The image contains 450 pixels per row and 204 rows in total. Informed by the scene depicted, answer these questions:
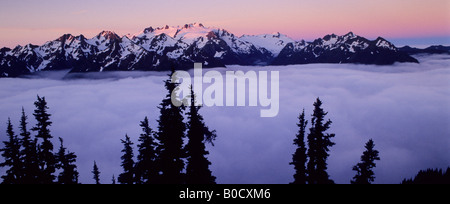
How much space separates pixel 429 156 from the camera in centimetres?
17962

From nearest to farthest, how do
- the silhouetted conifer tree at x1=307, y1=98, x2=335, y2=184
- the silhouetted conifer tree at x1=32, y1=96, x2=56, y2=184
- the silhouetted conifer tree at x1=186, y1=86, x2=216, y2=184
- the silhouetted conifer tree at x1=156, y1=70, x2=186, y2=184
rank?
the silhouetted conifer tree at x1=156, y1=70, x2=186, y2=184
the silhouetted conifer tree at x1=186, y1=86, x2=216, y2=184
the silhouetted conifer tree at x1=32, y1=96, x2=56, y2=184
the silhouetted conifer tree at x1=307, y1=98, x2=335, y2=184

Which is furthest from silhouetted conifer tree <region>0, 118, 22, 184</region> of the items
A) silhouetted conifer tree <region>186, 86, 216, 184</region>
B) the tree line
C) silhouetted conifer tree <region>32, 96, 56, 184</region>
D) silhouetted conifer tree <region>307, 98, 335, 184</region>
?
silhouetted conifer tree <region>307, 98, 335, 184</region>

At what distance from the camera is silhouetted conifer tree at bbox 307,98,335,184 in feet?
80.4

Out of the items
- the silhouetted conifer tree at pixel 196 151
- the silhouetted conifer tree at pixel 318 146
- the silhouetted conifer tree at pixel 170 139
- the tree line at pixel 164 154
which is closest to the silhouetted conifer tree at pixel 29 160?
the tree line at pixel 164 154

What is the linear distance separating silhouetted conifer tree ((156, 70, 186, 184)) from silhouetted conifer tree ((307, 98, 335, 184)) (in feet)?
45.2

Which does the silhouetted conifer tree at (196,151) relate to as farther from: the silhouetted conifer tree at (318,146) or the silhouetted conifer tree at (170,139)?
the silhouetted conifer tree at (318,146)

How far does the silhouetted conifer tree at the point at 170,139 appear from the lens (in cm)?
1805

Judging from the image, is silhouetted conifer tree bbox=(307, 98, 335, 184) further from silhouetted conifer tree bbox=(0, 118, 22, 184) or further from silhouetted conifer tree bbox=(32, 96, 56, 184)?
silhouetted conifer tree bbox=(0, 118, 22, 184)

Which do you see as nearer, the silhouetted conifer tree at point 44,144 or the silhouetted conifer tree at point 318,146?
the silhouetted conifer tree at point 44,144

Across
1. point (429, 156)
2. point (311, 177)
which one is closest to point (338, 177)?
point (429, 156)

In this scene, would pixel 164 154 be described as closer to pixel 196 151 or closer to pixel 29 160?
pixel 196 151

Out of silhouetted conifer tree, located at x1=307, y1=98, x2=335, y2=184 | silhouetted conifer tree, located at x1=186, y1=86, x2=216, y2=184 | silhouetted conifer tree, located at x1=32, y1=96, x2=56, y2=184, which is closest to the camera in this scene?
silhouetted conifer tree, located at x1=186, y1=86, x2=216, y2=184

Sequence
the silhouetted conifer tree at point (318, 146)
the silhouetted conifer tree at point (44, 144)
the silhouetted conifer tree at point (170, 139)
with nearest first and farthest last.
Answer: the silhouetted conifer tree at point (170, 139), the silhouetted conifer tree at point (44, 144), the silhouetted conifer tree at point (318, 146)
